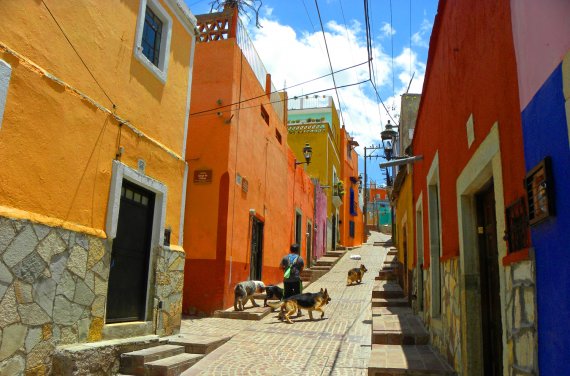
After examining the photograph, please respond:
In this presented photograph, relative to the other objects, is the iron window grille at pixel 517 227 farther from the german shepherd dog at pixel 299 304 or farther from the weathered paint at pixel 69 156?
the german shepherd dog at pixel 299 304

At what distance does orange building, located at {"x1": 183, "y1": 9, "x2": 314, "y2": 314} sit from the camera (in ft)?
35.7

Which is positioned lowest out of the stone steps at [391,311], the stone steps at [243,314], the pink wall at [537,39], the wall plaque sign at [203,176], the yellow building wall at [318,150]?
the stone steps at [243,314]

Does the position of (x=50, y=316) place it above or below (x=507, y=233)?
below

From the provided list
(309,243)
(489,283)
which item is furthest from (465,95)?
(309,243)

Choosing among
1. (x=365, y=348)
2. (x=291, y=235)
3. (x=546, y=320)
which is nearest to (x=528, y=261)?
(x=546, y=320)

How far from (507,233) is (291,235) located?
15231 mm

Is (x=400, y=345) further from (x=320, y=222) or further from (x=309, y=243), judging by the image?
(x=320, y=222)

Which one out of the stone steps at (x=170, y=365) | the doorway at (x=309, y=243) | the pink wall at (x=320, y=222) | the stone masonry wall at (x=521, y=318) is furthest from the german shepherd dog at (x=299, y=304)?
the pink wall at (x=320, y=222)

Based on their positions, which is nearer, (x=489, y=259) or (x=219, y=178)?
(x=489, y=259)

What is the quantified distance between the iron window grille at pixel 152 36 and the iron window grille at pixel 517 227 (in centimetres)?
606

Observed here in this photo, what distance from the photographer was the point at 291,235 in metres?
18.2

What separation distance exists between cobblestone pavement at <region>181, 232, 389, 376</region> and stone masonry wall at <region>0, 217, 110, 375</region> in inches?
61.9

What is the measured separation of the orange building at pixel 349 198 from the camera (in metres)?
31.3

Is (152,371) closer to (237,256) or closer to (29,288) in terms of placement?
(29,288)
